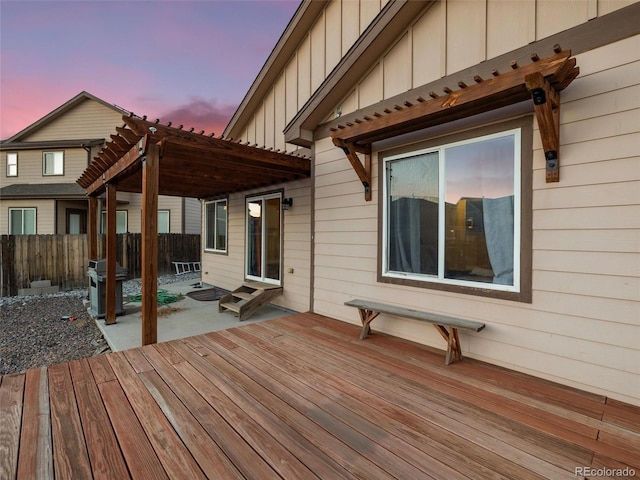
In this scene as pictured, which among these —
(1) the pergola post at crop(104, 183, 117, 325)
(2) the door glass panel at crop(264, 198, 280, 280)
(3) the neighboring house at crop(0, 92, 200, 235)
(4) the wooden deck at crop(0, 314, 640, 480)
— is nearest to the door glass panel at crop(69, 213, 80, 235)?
(3) the neighboring house at crop(0, 92, 200, 235)

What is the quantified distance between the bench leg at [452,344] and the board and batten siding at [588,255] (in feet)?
0.56

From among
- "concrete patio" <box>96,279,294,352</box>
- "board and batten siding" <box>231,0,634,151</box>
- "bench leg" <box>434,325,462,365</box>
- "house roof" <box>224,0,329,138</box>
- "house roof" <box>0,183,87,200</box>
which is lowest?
"concrete patio" <box>96,279,294,352</box>

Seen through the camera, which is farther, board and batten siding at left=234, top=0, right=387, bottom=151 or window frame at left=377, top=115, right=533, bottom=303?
board and batten siding at left=234, top=0, right=387, bottom=151

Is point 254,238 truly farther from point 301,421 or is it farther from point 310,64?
point 301,421

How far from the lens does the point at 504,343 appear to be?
2783 mm

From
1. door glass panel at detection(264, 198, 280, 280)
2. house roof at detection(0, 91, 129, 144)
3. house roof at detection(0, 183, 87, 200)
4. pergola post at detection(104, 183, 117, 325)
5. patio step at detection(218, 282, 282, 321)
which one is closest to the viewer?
pergola post at detection(104, 183, 117, 325)

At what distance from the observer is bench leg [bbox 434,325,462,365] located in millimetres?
2854

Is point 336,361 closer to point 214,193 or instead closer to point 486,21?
point 486,21

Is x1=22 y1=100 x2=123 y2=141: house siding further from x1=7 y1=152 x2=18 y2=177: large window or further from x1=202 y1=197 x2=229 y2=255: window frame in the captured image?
x1=202 y1=197 x2=229 y2=255: window frame

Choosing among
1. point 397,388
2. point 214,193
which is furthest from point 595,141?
point 214,193

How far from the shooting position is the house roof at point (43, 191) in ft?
37.2

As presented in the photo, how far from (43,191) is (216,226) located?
8.97 metres

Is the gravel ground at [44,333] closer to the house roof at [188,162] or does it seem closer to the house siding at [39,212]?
the house roof at [188,162]

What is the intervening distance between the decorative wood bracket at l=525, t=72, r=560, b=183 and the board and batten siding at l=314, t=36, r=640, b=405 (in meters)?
0.06
